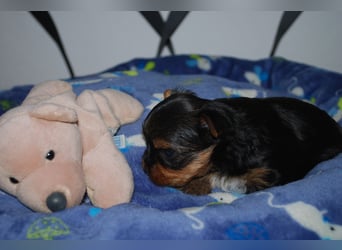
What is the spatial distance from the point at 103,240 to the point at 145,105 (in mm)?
1401

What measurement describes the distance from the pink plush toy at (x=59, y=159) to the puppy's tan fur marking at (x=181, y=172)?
10.5 inches

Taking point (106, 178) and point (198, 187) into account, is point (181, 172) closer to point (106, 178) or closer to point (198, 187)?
point (198, 187)

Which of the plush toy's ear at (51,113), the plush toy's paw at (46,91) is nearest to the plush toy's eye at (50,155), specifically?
the plush toy's ear at (51,113)

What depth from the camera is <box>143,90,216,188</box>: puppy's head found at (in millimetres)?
2223

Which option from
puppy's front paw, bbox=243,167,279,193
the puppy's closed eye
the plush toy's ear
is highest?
the plush toy's ear

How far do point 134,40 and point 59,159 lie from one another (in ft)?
7.68

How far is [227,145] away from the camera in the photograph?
2.35 metres

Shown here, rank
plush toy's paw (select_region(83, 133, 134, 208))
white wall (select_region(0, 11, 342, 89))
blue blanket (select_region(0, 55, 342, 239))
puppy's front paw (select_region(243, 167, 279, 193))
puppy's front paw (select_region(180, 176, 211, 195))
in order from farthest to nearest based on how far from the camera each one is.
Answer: white wall (select_region(0, 11, 342, 89)), puppy's front paw (select_region(180, 176, 211, 195)), puppy's front paw (select_region(243, 167, 279, 193)), plush toy's paw (select_region(83, 133, 134, 208)), blue blanket (select_region(0, 55, 342, 239))

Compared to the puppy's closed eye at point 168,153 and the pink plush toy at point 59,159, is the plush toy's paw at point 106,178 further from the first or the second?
the puppy's closed eye at point 168,153

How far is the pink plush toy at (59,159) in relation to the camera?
1.79 metres

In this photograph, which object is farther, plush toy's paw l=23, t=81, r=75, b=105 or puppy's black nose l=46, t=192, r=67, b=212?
plush toy's paw l=23, t=81, r=75, b=105

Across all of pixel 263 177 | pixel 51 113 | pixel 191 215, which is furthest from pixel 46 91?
pixel 263 177

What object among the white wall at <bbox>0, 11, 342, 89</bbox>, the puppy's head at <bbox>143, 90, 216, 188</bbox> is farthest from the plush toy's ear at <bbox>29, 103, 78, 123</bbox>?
the white wall at <bbox>0, 11, 342, 89</bbox>

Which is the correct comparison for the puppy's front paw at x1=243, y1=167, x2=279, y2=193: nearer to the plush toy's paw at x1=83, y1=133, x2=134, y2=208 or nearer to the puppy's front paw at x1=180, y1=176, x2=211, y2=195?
the puppy's front paw at x1=180, y1=176, x2=211, y2=195
